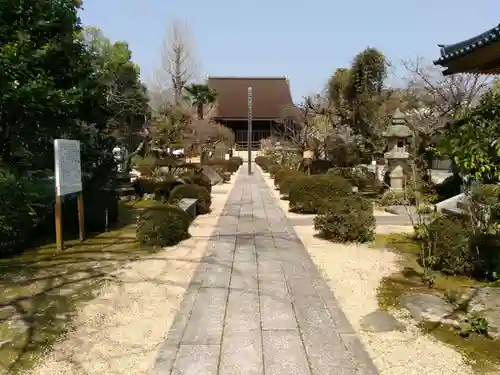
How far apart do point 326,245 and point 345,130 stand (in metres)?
14.0

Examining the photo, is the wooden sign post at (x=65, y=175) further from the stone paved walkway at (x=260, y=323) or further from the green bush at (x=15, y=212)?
the stone paved walkway at (x=260, y=323)

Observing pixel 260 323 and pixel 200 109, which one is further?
pixel 200 109

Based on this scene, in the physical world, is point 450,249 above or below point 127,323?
above

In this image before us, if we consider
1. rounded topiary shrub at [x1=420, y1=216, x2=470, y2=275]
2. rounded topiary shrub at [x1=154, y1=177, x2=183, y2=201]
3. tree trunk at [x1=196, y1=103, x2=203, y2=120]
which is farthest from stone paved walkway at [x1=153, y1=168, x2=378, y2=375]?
tree trunk at [x1=196, y1=103, x2=203, y2=120]

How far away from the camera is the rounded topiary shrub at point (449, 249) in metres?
5.86

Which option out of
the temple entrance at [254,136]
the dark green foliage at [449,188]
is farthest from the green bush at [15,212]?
the temple entrance at [254,136]

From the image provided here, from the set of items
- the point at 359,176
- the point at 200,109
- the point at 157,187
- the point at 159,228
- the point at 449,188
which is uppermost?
the point at 200,109

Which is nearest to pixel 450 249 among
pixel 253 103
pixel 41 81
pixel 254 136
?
pixel 41 81

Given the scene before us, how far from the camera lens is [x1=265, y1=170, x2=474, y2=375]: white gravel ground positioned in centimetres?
335

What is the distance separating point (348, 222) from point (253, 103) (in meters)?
42.5

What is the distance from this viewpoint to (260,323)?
162 inches

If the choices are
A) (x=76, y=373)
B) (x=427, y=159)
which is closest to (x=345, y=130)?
(x=427, y=159)

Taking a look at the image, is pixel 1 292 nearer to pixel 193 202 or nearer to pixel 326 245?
pixel 326 245

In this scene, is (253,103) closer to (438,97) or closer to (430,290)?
(438,97)
